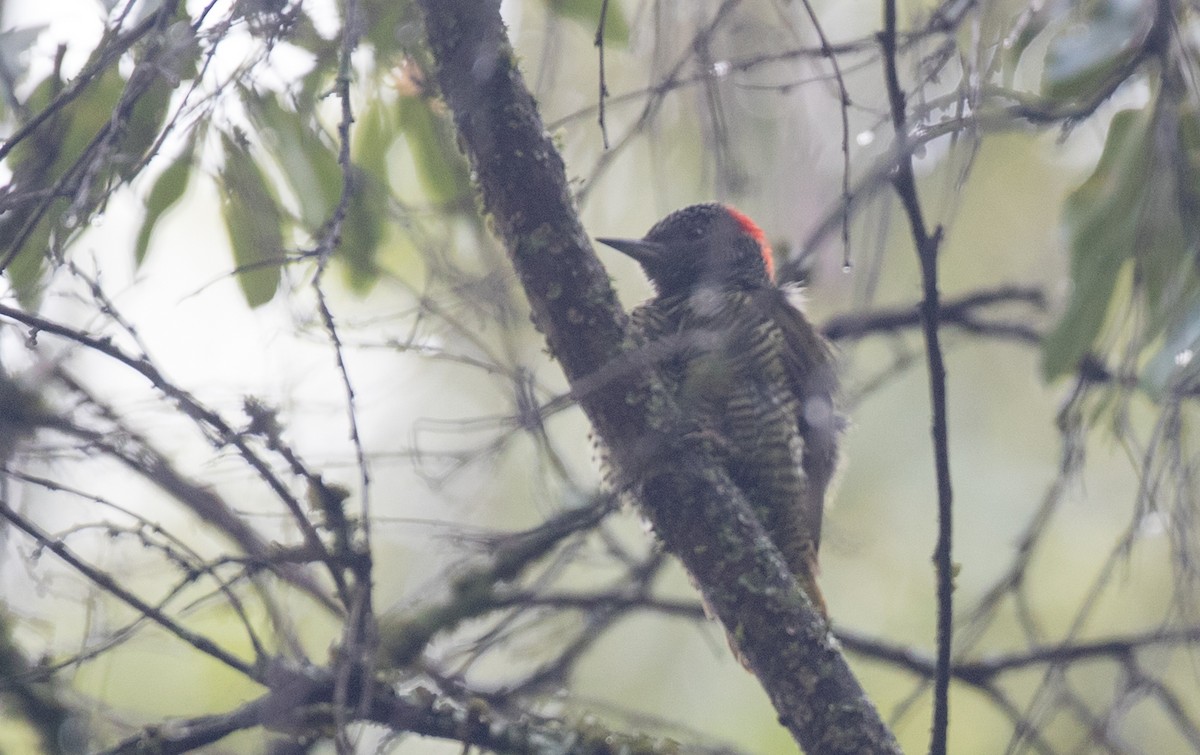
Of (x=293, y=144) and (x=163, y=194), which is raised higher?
(x=293, y=144)

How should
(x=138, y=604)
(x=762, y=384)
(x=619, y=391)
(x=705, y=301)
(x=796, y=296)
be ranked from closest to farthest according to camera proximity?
(x=138, y=604) < (x=619, y=391) < (x=762, y=384) < (x=705, y=301) < (x=796, y=296)

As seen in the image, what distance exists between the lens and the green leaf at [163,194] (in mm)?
2338

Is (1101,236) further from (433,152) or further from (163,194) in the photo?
(163,194)

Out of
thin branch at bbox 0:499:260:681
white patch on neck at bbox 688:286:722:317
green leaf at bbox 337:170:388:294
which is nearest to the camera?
thin branch at bbox 0:499:260:681

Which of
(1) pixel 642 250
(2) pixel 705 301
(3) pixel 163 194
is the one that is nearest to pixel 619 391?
(3) pixel 163 194

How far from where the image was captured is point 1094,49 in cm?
245

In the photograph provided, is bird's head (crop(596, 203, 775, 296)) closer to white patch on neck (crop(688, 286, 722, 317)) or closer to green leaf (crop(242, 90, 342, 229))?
white patch on neck (crop(688, 286, 722, 317))

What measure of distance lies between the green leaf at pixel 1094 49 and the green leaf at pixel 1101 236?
0.14 metres

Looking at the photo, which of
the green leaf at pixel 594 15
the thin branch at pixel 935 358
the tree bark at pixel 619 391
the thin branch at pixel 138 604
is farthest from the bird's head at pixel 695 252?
the thin branch at pixel 138 604

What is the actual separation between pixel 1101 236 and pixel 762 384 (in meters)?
1.07

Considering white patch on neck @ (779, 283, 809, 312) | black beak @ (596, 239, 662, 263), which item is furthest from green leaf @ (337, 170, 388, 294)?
white patch on neck @ (779, 283, 809, 312)

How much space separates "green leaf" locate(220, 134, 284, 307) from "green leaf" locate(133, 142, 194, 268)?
79 mm

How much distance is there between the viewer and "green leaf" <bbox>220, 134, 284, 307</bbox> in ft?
7.63

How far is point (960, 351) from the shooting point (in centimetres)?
718
